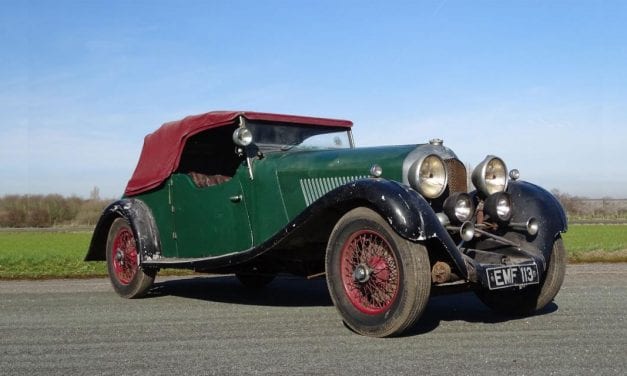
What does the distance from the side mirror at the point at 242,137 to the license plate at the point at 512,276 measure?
271 cm

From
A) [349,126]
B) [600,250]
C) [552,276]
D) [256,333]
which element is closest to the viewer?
[256,333]

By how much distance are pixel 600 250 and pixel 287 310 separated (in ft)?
31.3

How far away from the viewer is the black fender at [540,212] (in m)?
5.82

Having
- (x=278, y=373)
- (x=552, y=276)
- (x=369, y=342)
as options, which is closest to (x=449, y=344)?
(x=369, y=342)

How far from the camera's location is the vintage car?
4.93m

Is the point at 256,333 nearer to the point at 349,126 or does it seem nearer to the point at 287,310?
the point at 287,310

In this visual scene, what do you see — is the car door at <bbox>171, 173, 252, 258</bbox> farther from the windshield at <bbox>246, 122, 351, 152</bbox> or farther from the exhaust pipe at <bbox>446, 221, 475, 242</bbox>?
the exhaust pipe at <bbox>446, 221, 475, 242</bbox>

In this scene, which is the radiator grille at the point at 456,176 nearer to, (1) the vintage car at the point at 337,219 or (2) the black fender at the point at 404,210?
(1) the vintage car at the point at 337,219

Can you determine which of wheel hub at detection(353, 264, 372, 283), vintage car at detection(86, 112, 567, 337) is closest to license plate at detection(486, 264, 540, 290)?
vintage car at detection(86, 112, 567, 337)

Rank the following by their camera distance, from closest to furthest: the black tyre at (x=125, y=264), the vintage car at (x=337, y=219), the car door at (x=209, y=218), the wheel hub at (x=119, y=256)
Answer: the vintage car at (x=337, y=219), the car door at (x=209, y=218), the black tyre at (x=125, y=264), the wheel hub at (x=119, y=256)

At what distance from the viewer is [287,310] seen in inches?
257

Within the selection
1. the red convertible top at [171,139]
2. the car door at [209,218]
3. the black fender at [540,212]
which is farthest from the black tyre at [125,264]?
the black fender at [540,212]

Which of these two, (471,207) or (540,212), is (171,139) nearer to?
(471,207)

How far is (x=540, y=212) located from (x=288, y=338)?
2.63 meters
